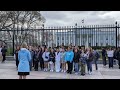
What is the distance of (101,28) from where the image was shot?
65.4 ft

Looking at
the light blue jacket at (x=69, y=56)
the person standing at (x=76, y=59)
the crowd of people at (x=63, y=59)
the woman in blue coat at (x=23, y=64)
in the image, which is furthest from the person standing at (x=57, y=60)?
the woman in blue coat at (x=23, y=64)

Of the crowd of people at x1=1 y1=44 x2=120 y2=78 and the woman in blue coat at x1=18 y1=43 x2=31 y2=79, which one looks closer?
the woman in blue coat at x1=18 y1=43 x2=31 y2=79

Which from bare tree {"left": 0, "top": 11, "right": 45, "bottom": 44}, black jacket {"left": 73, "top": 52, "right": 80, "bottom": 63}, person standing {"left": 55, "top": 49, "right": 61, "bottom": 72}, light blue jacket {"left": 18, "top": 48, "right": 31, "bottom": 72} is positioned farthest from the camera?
bare tree {"left": 0, "top": 11, "right": 45, "bottom": 44}

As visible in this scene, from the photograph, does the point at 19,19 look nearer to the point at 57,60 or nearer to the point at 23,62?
the point at 57,60

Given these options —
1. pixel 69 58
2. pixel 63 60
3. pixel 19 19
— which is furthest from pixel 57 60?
pixel 19 19

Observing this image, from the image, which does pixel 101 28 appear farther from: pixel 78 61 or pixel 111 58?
pixel 78 61

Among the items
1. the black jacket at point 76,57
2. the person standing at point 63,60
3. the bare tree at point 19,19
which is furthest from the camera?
the bare tree at point 19,19

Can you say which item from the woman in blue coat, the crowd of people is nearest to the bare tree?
the crowd of people

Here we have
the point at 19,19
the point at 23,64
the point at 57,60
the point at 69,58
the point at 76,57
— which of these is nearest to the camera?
the point at 23,64

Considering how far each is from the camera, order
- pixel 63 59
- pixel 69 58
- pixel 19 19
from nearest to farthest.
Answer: pixel 69 58 < pixel 63 59 < pixel 19 19

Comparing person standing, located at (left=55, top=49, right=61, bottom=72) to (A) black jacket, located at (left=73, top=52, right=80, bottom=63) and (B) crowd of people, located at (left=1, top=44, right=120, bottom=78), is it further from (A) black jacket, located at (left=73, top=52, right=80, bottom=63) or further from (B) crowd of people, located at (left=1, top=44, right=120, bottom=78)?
(A) black jacket, located at (left=73, top=52, right=80, bottom=63)

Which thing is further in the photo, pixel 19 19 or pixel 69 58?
pixel 19 19

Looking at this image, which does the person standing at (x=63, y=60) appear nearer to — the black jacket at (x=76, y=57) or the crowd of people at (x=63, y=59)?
the crowd of people at (x=63, y=59)

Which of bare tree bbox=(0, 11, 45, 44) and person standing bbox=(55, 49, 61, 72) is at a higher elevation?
bare tree bbox=(0, 11, 45, 44)
